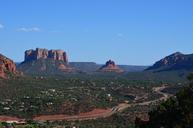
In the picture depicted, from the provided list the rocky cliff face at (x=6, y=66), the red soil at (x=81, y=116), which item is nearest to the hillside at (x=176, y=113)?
the red soil at (x=81, y=116)

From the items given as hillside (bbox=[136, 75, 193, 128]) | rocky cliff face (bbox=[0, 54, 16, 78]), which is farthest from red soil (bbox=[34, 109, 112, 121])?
hillside (bbox=[136, 75, 193, 128])

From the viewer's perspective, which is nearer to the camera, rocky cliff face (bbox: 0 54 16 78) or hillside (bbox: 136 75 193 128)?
hillside (bbox: 136 75 193 128)

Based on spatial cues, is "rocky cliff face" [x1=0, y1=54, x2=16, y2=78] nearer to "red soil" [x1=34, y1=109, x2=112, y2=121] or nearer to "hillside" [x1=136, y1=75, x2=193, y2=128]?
"red soil" [x1=34, y1=109, x2=112, y2=121]

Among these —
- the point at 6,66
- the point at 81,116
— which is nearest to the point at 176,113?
the point at 81,116

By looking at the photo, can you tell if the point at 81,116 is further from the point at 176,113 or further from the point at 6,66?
the point at 176,113

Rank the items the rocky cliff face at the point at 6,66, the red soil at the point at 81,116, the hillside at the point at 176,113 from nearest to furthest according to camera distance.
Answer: the hillside at the point at 176,113 < the red soil at the point at 81,116 < the rocky cliff face at the point at 6,66

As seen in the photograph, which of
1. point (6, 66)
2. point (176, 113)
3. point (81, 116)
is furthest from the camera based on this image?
point (6, 66)

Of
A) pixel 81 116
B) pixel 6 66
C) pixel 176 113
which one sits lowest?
pixel 81 116

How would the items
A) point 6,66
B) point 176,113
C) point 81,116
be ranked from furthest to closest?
point 6,66, point 81,116, point 176,113

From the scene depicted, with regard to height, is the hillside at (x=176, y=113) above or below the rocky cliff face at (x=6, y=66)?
below

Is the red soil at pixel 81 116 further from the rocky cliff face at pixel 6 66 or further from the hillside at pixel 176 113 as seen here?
the hillside at pixel 176 113

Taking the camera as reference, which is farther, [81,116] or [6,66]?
[6,66]

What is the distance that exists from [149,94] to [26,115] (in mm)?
58310

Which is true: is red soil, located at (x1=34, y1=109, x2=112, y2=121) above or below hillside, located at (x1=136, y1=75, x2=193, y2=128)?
below
